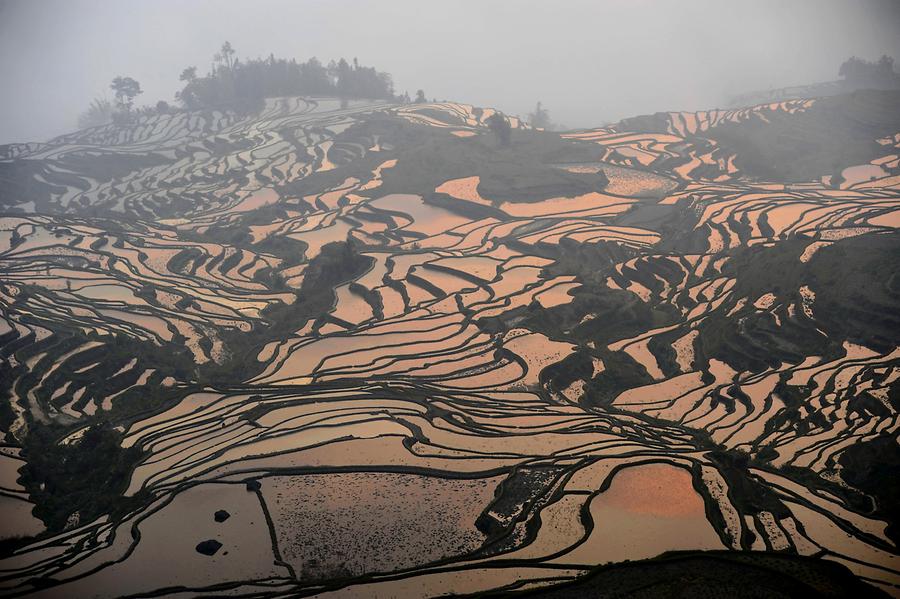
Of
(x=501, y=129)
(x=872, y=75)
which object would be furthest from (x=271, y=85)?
(x=872, y=75)

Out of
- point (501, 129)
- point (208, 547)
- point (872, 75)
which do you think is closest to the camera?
point (208, 547)

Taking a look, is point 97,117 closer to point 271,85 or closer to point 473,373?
point 271,85

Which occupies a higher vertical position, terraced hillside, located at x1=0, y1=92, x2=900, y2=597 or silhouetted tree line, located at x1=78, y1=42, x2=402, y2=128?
silhouetted tree line, located at x1=78, y1=42, x2=402, y2=128

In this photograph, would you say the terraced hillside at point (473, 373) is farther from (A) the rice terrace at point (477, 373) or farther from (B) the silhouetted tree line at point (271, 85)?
(B) the silhouetted tree line at point (271, 85)

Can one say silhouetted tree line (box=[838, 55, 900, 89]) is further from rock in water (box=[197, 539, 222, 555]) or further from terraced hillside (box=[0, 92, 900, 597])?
rock in water (box=[197, 539, 222, 555])

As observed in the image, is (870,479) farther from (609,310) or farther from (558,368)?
(609,310)

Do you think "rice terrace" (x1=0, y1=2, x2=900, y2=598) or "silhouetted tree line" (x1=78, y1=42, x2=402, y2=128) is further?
"silhouetted tree line" (x1=78, y1=42, x2=402, y2=128)

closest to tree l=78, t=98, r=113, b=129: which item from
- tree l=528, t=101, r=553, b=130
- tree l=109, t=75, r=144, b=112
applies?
tree l=109, t=75, r=144, b=112
